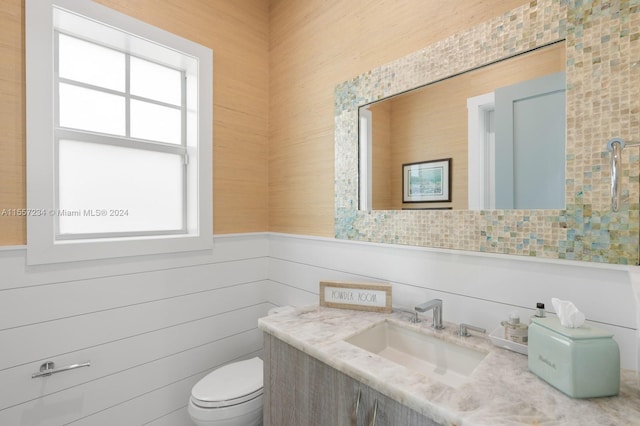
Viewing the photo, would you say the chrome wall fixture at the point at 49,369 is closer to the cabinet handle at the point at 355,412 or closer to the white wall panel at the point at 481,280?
the white wall panel at the point at 481,280

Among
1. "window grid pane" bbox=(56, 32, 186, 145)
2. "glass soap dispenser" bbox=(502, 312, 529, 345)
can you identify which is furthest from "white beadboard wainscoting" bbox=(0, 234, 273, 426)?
"glass soap dispenser" bbox=(502, 312, 529, 345)

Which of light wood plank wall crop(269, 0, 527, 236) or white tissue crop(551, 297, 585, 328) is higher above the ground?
light wood plank wall crop(269, 0, 527, 236)

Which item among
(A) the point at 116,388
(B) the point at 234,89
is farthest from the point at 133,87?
(A) the point at 116,388

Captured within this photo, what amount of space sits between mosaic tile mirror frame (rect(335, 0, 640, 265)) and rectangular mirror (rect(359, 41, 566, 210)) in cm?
3

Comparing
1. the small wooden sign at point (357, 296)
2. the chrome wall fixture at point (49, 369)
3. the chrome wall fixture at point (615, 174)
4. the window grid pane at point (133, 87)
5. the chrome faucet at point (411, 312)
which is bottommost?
the chrome wall fixture at point (49, 369)

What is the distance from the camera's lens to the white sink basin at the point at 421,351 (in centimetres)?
104

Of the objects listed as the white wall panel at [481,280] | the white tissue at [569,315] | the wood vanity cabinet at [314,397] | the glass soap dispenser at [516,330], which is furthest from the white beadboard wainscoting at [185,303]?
the wood vanity cabinet at [314,397]

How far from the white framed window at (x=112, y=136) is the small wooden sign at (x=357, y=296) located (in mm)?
840

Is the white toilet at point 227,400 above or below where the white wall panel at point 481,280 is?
below

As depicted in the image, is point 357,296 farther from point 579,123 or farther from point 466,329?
point 579,123

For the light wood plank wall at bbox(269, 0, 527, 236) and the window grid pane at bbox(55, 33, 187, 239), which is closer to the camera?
the light wood plank wall at bbox(269, 0, 527, 236)

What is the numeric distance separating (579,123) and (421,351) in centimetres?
92

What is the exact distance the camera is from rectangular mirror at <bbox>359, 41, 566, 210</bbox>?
0.99 m

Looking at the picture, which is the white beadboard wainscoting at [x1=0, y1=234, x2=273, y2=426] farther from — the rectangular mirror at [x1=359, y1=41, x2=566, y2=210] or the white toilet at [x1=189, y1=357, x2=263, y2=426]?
the rectangular mirror at [x1=359, y1=41, x2=566, y2=210]
